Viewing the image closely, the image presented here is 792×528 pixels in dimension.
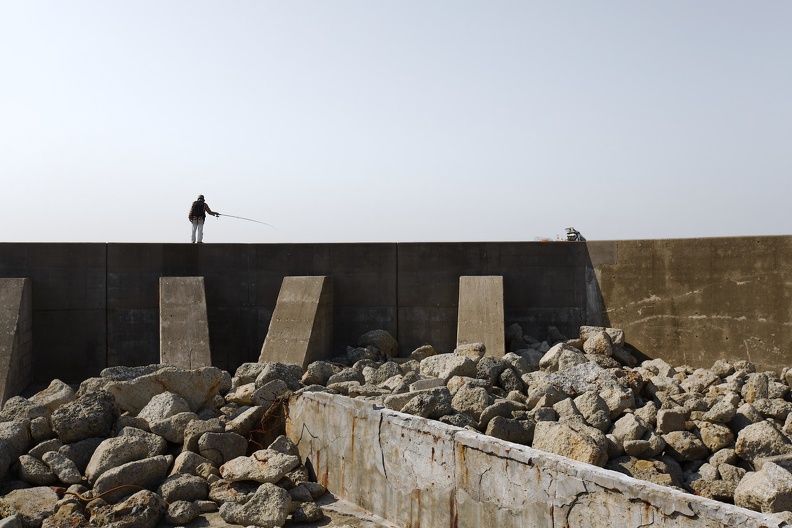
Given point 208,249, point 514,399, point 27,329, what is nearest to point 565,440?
point 514,399

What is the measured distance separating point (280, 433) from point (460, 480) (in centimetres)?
249

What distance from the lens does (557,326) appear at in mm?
10578

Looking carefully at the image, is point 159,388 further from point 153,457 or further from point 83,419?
point 153,457

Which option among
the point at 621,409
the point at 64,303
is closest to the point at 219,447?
the point at 621,409

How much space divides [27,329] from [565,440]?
7.83 meters

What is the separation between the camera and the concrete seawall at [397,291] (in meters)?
9.66

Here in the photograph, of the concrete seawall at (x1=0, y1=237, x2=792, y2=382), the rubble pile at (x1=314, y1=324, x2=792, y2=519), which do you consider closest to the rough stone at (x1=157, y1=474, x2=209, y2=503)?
the rubble pile at (x1=314, y1=324, x2=792, y2=519)

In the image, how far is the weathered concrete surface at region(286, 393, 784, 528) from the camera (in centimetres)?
358

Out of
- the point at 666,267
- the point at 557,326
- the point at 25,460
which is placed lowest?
the point at 25,460

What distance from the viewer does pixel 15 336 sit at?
910 centimetres

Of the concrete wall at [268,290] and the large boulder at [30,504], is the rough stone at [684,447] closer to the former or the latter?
the concrete wall at [268,290]

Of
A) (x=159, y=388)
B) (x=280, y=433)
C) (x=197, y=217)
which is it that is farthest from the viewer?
(x=197, y=217)

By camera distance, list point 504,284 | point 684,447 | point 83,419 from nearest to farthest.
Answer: point 83,419
point 684,447
point 504,284

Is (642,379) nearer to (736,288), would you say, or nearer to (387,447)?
(736,288)
